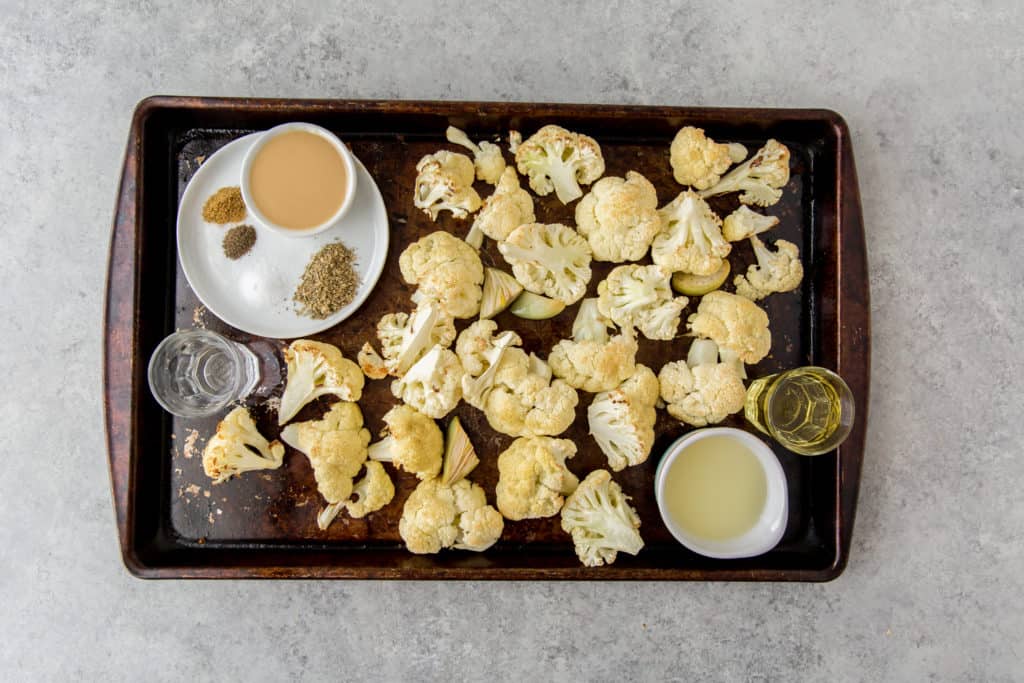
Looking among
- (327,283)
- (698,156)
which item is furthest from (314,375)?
(698,156)

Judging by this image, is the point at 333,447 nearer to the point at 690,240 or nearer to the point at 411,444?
the point at 411,444

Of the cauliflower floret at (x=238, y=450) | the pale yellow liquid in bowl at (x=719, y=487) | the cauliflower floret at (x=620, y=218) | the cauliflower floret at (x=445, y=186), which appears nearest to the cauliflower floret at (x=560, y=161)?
the cauliflower floret at (x=620, y=218)

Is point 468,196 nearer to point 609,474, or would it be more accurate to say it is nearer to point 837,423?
point 609,474

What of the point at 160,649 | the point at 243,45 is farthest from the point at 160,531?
the point at 243,45

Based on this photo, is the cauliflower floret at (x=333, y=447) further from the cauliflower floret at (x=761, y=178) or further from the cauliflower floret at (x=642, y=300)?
the cauliflower floret at (x=761, y=178)

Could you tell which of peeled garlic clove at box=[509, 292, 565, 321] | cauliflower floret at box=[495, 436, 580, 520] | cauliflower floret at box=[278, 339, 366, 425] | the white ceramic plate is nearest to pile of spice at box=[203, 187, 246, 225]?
the white ceramic plate

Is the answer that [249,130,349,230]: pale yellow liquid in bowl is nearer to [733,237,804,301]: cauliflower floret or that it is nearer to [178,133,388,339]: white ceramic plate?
[178,133,388,339]: white ceramic plate

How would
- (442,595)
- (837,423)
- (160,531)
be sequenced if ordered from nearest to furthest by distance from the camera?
(837,423) < (160,531) < (442,595)
